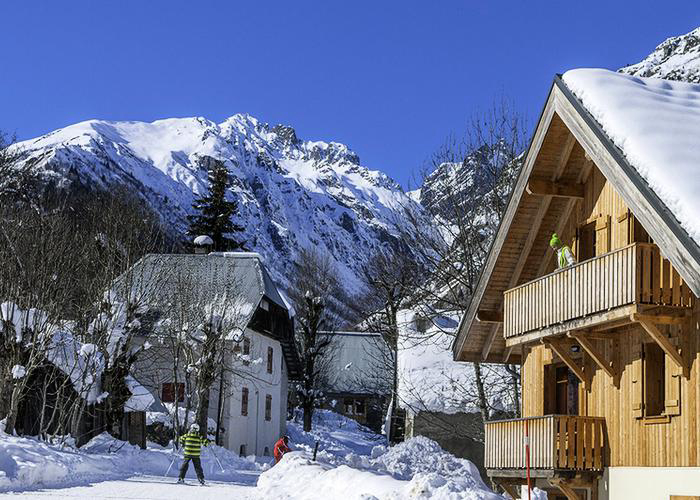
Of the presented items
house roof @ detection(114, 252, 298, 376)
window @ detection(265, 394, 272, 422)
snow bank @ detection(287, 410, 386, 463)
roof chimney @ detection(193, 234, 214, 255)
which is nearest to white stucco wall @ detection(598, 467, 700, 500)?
house roof @ detection(114, 252, 298, 376)

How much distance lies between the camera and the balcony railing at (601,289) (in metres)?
16.1

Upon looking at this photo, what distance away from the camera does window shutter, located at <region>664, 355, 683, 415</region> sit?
1667cm

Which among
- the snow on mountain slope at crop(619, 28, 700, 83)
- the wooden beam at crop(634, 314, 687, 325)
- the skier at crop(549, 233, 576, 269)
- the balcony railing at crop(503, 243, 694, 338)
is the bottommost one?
the wooden beam at crop(634, 314, 687, 325)

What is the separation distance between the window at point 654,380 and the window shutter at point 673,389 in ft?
1.39

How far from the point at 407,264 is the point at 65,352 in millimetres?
12267

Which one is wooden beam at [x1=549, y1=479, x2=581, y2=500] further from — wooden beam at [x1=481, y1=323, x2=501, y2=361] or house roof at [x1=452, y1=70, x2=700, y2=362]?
wooden beam at [x1=481, y1=323, x2=501, y2=361]

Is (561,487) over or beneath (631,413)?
beneath

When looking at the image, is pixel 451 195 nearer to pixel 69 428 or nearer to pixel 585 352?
pixel 585 352

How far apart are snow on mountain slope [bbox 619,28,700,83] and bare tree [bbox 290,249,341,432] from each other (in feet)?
273

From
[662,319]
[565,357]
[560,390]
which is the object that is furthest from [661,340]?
[560,390]

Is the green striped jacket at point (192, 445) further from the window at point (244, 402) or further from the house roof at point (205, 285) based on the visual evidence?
the window at point (244, 402)

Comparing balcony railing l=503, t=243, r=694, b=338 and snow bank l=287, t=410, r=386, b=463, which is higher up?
balcony railing l=503, t=243, r=694, b=338

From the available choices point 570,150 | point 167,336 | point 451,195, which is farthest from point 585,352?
point 167,336

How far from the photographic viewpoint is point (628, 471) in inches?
699
